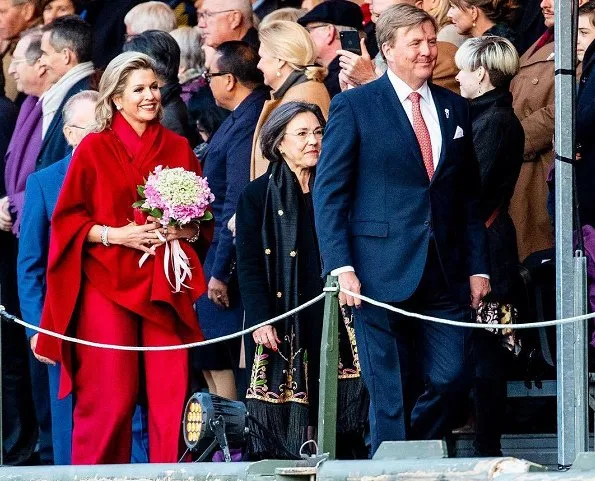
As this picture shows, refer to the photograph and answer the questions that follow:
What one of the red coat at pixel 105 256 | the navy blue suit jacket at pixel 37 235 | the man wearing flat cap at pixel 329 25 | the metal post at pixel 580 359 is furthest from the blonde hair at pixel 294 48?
the metal post at pixel 580 359

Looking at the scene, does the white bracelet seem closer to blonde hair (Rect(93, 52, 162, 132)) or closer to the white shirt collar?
blonde hair (Rect(93, 52, 162, 132))

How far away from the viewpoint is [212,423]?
8.48 metres

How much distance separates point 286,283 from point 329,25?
225cm

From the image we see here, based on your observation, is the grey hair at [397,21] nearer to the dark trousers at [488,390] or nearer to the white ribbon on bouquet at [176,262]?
the white ribbon on bouquet at [176,262]

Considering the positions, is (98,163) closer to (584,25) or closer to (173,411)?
(173,411)

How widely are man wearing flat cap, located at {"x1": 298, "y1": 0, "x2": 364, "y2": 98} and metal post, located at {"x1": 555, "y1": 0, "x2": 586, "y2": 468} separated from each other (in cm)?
313

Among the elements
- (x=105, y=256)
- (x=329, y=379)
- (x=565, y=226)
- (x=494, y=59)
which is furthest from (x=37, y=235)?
(x=565, y=226)

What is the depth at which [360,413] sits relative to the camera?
9531 mm

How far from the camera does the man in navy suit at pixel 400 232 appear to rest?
838 centimetres

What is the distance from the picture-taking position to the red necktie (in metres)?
8.54

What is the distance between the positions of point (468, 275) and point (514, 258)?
101 centimetres

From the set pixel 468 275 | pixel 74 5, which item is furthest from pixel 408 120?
pixel 74 5

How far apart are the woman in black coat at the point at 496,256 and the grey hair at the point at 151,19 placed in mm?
3527

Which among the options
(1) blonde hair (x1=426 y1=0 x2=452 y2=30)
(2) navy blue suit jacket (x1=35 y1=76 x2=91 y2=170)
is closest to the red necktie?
(1) blonde hair (x1=426 y1=0 x2=452 y2=30)
